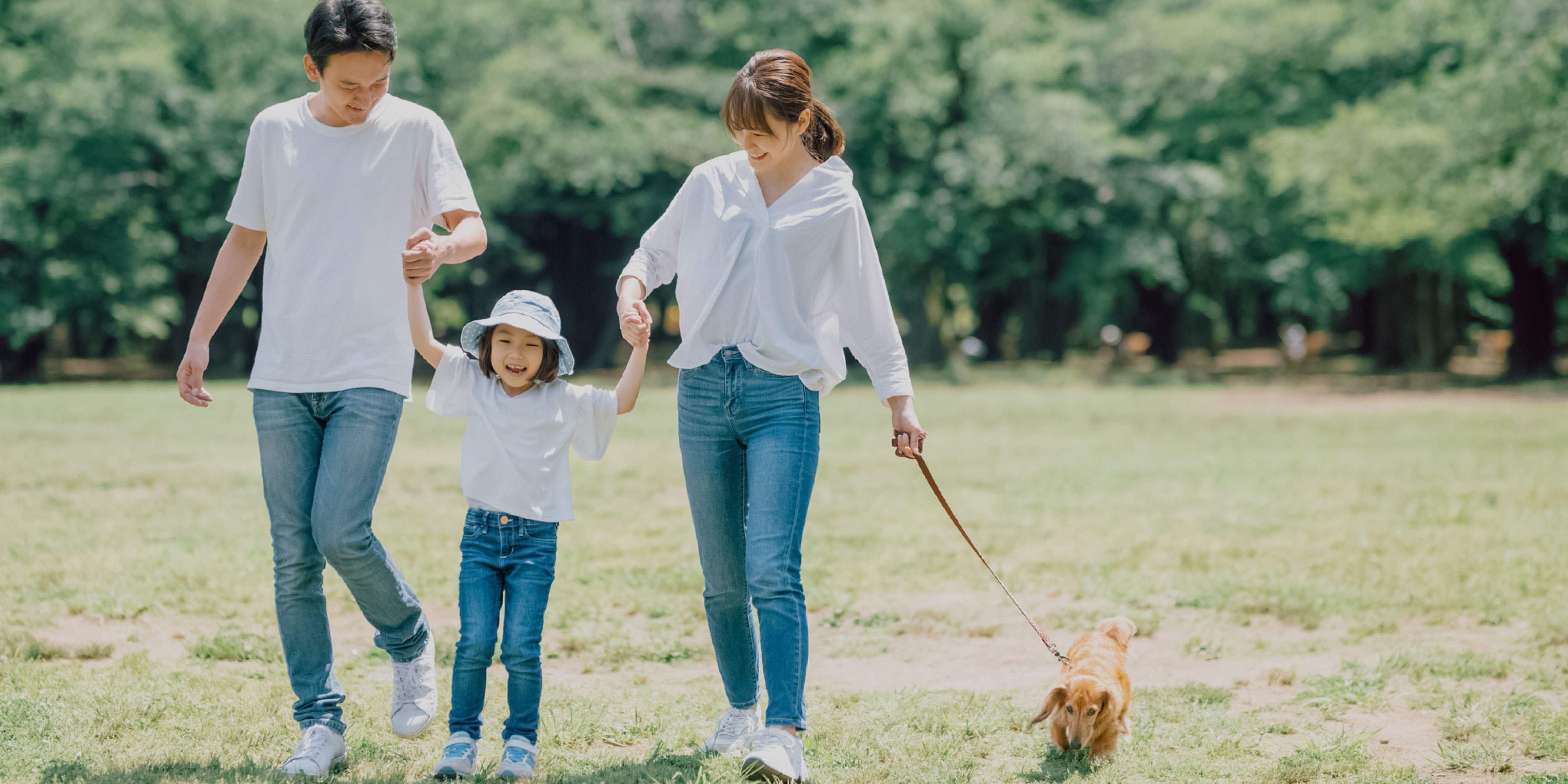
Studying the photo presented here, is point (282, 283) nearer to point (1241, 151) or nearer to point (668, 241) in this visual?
point (668, 241)

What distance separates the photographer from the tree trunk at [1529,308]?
2503cm

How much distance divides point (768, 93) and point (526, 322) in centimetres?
93

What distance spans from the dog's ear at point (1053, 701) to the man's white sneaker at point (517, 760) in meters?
1.45

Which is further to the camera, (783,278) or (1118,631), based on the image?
(1118,631)

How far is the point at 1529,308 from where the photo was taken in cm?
2553

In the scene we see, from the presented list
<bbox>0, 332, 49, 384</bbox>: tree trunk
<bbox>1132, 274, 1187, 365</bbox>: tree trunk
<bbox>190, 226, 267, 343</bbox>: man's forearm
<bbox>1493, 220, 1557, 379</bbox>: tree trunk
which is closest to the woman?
<bbox>190, 226, 267, 343</bbox>: man's forearm

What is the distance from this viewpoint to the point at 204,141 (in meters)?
27.0

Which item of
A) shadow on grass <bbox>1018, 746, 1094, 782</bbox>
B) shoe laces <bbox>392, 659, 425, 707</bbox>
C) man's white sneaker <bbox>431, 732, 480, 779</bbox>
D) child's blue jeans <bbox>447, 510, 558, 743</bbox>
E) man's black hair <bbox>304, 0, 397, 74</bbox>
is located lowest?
shadow on grass <bbox>1018, 746, 1094, 782</bbox>

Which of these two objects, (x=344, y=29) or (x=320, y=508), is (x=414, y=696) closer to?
(x=320, y=508)

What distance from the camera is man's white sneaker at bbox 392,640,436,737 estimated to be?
151 inches

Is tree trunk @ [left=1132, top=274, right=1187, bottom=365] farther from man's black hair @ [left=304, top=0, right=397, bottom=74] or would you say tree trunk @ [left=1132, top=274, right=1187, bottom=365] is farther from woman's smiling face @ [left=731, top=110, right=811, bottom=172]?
man's black hair @ [left=304, top=0, right=397, bottom=74]

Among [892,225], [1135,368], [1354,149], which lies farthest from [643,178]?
[1354,149]

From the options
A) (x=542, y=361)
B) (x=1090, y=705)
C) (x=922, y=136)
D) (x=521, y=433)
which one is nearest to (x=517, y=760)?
(x=521, y=433)

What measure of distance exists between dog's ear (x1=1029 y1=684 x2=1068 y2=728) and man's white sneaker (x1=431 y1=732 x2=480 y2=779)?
1608 mm
